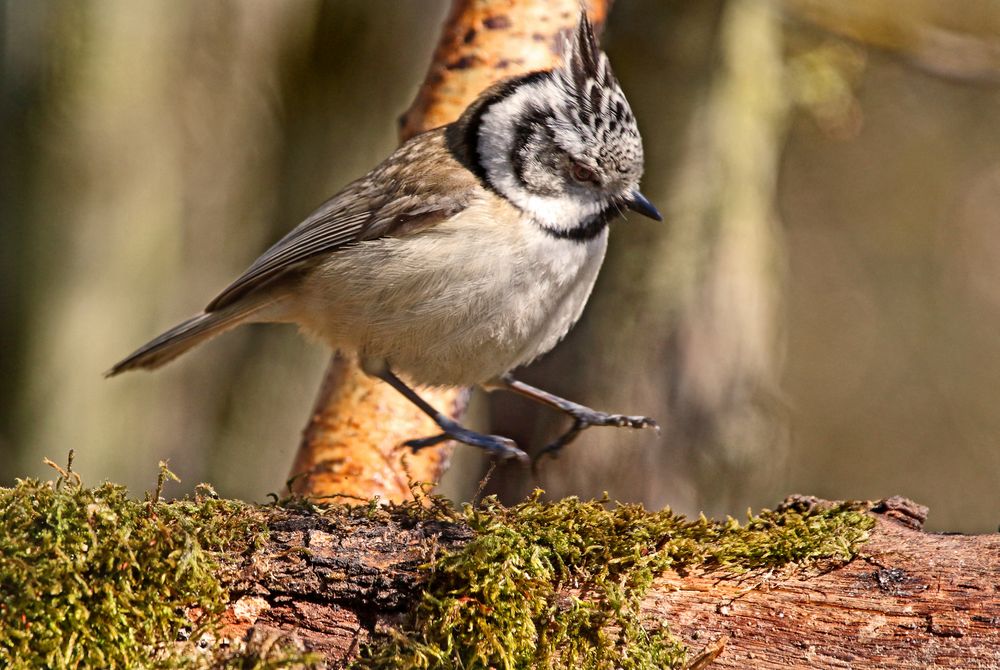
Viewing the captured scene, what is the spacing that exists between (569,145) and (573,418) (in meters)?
1.13

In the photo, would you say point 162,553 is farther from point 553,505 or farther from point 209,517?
point 553,505

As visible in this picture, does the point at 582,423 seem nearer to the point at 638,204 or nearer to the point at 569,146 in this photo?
the point at 638,204

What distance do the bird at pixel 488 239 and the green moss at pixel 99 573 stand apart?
1.41m

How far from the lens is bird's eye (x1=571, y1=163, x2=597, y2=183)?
12.1ft

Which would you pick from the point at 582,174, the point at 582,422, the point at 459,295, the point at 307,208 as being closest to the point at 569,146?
the point at 582,174

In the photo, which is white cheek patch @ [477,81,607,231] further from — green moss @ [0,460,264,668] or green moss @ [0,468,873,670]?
green moss @ [0,460,264,668]

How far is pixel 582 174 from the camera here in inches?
146

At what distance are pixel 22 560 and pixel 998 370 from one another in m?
9.49

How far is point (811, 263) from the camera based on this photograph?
10781 millimetres

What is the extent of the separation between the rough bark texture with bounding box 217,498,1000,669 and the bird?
3.92 feet

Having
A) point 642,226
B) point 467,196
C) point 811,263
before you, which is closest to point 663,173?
point 642,226

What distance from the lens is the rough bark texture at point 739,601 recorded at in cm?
231

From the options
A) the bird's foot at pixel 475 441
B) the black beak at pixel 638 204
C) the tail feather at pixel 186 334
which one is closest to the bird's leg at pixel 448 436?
the bird's foot at pixel 475 441

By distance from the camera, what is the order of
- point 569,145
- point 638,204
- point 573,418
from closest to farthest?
point 569,145, point 638,204, point 573,418
